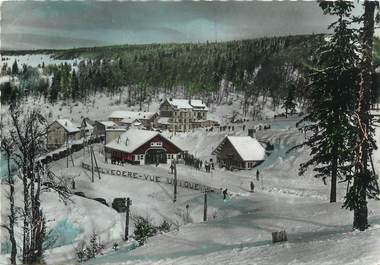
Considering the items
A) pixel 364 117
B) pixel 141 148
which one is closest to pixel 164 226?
pixel 141 148

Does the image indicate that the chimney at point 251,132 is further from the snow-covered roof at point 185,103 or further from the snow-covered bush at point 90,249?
the snow-covered bush at point 90,249

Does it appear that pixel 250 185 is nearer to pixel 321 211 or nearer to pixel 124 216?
pixel 321 211

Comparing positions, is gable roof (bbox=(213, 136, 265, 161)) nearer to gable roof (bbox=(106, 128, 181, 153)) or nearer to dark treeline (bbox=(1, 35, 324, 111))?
dark treeline (bbox=(1, 35, 324, 111))

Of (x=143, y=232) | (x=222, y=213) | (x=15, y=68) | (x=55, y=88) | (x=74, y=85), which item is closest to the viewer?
(x=15, y=68)

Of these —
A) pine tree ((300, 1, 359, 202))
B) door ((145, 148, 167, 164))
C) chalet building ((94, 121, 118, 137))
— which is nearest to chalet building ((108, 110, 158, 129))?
chalet building ((94, 121, 118, 137))

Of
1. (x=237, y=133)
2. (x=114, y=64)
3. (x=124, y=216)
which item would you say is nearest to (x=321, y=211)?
(x=237, y=133)

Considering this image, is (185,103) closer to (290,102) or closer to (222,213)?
(290,102)

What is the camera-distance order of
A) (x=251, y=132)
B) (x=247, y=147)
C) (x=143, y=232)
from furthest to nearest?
1. (x=251, y=132)
2. (x=247, y=147)
3. (x=143, y=232)
